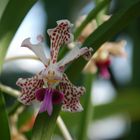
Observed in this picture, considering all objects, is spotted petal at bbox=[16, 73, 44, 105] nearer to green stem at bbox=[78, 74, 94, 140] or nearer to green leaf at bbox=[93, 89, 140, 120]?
green stem at bbox=[78, 74, 94, 140]

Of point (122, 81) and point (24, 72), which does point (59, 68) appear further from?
point (24, 72)

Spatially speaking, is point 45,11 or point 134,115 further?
point 45,11

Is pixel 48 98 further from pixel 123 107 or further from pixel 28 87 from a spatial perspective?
pixel 123 107

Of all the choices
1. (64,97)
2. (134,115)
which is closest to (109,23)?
(64,97)

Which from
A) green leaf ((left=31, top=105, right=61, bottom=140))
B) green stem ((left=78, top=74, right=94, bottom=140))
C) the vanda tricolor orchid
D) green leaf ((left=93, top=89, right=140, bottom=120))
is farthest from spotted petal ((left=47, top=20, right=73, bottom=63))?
green leaf ((left=93, top=89, right=140, bottom=120))

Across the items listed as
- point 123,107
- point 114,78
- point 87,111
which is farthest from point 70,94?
point 114,78

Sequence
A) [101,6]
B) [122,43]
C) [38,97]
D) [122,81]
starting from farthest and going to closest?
[122,81] → [122,43] → [101,6] → [38,97]

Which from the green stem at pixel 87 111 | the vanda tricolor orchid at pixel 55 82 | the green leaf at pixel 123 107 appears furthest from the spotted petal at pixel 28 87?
the green leaf at pixel 123 107
